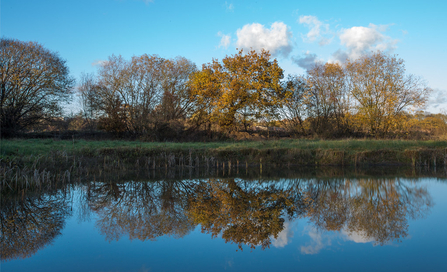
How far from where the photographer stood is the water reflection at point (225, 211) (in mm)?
5371

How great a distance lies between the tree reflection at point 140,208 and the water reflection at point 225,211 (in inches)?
0.8

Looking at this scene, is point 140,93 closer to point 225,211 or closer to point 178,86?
point 178,86

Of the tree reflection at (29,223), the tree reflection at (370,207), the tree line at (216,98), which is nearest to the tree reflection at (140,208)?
the tree reflection at (29,223)

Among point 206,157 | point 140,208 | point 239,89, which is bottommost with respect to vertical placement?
point 140,208

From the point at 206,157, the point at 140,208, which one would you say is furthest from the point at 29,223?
the point at 206,157

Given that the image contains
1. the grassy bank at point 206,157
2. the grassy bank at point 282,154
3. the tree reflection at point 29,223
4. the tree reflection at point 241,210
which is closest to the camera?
the tree reflection at point 29,223

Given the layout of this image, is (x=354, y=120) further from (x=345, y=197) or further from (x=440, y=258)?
(x=440, y=258)

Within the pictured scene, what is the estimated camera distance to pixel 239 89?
2470 centimetres

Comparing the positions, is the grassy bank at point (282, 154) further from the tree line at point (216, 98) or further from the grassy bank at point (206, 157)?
the tree line at point (216, 98)

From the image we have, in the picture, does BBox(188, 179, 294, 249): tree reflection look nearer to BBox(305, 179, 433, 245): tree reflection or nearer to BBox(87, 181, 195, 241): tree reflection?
BBox(87, 181, 195, 241): tree reflection

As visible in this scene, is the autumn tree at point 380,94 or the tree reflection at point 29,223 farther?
the autumn tree at point 380,94

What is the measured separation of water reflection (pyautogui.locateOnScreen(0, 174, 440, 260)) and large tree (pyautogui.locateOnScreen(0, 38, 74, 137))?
18.4 meters

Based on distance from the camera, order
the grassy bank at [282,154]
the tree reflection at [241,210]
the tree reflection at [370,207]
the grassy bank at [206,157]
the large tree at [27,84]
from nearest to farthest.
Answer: the tree reflection at [241,210], the tree reflection at [370,207], the grassy bank at [206,157], the grassy bank at [282,154], the large tree at [27,84]

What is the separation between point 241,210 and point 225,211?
38cm
